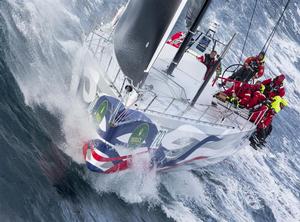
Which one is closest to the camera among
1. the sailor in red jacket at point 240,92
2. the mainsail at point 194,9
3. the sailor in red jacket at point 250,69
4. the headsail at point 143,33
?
the headsail at point 143,33

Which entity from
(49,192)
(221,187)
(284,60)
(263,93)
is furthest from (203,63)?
(284,60)

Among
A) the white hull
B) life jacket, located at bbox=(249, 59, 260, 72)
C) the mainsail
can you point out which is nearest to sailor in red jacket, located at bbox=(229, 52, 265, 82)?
life jacket, located at bbox=(249, 59, 260, 72)

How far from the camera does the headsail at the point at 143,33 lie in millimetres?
6434

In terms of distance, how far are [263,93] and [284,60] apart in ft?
48.9

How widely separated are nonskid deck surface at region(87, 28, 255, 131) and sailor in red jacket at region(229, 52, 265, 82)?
85 centimetres

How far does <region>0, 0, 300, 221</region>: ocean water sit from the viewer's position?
20.3 ft

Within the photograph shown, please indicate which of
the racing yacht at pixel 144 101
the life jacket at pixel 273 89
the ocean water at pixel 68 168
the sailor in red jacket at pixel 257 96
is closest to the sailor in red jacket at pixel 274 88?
the life jacket at pixel 273 89

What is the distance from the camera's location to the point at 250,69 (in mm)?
10172

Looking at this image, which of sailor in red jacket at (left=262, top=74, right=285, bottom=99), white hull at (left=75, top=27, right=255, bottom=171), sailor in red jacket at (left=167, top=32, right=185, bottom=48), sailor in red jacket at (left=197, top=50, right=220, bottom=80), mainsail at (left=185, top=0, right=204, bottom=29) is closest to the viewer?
white hull at (left=75, top=27, right=255, bottom=171)

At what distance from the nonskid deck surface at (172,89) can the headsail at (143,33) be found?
0.23 m

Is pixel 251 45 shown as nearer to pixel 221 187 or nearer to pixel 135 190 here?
pixel 221 187

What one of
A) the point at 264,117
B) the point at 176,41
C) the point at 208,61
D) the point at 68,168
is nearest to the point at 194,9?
the point at 208,61

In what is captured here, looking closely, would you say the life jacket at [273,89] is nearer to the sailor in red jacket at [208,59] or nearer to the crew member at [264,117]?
the crew member at [264,117]

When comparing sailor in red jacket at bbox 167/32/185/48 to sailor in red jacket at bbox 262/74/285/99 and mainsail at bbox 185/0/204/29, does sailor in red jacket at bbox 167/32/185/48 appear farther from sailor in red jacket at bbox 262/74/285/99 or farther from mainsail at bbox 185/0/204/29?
sailor in red jacket at bbox 262/74/285/99
